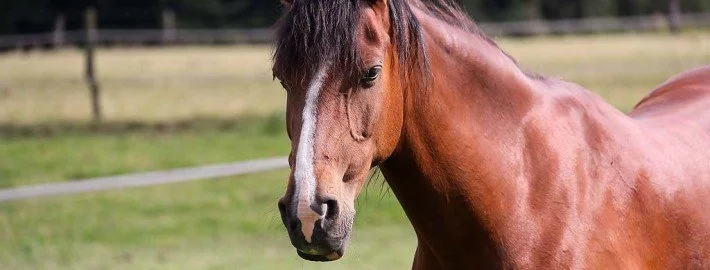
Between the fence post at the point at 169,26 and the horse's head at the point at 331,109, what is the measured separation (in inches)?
712

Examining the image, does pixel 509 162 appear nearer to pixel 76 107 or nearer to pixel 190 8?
pixel 76 107

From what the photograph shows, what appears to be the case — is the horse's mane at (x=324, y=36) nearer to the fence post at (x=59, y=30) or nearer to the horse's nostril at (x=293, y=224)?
the horse's nostril at (x=293, y=224)

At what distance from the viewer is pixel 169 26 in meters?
21.0

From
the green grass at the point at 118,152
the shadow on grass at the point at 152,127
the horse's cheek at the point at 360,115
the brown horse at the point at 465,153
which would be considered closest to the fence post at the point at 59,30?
the shadow on grass at the point at 152,127

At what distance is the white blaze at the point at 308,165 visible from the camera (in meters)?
2.42

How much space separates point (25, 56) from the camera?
60.1ft

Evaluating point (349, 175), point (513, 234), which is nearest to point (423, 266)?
point (513, 234)

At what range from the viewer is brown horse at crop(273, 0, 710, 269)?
254 centimetres

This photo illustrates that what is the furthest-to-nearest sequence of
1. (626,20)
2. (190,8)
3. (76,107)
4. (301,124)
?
(626,20) → (190,8) → (76,107) → (301,124)

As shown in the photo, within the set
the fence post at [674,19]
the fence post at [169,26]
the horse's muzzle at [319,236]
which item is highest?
the horse's muzzle at [319,236]

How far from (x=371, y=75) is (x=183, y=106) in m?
13.7

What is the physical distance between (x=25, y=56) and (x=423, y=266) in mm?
16442

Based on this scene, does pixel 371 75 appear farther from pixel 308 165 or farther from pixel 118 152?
pixel 118 152

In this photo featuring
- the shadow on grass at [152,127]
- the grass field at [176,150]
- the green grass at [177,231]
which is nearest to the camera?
the green grass at [177,231]
